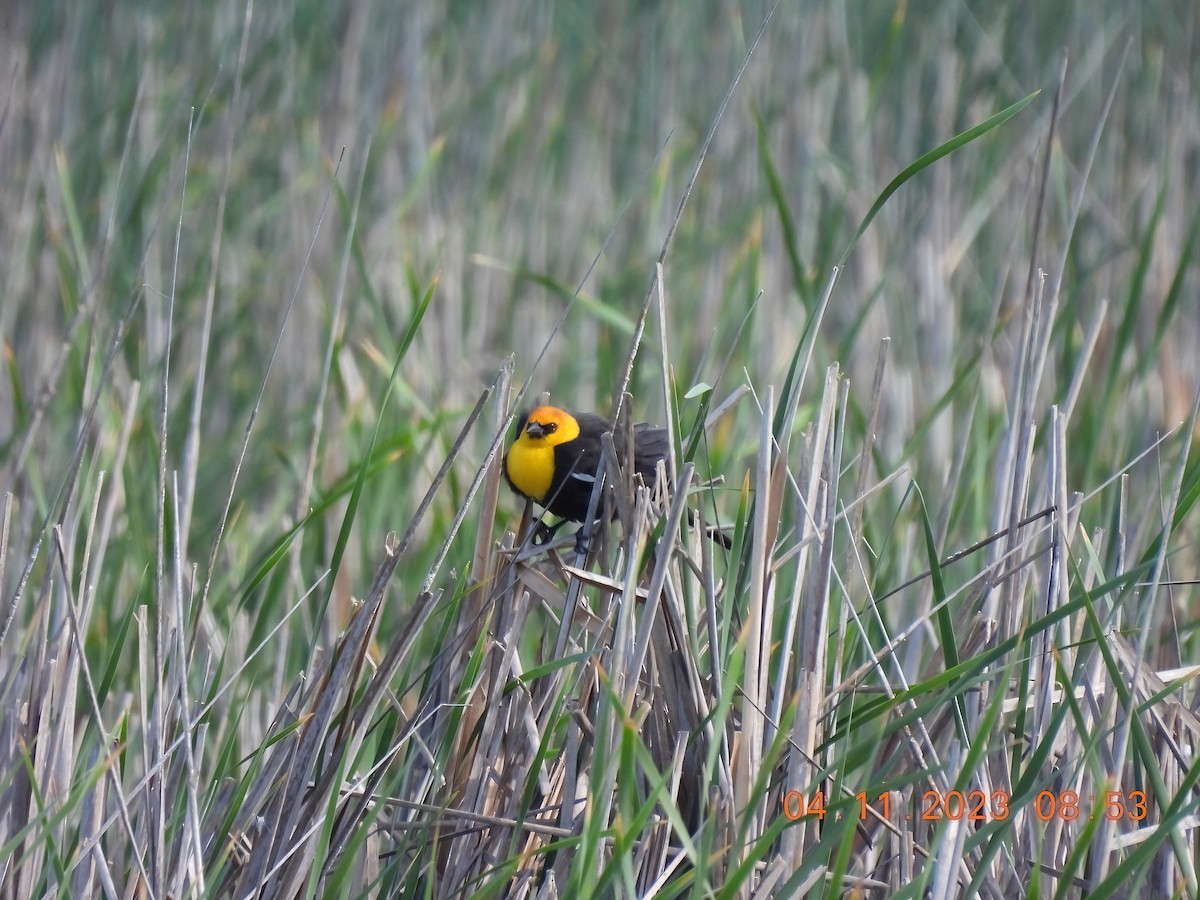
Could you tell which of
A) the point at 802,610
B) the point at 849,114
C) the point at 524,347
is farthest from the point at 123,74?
the point at 802,610

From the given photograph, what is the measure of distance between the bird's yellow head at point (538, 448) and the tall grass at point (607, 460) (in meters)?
0.21

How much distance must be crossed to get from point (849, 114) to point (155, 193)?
1.75 meters

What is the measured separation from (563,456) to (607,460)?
53 centimetres

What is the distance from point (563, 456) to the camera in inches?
68.0

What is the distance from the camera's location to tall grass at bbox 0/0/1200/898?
1.17 meters

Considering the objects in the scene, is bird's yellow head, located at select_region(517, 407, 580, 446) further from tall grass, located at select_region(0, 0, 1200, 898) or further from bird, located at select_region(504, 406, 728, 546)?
tall grass, located at select_region(0, 0, 1200, 898)

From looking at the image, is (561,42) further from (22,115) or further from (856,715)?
(856,715)
